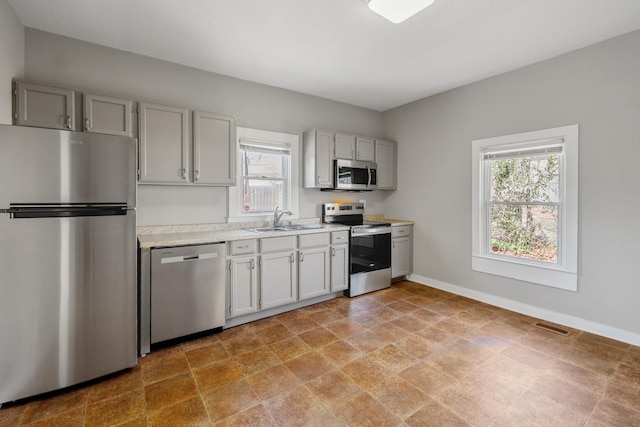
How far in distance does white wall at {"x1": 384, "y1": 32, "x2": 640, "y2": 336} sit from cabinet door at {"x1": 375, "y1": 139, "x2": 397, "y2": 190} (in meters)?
0.61

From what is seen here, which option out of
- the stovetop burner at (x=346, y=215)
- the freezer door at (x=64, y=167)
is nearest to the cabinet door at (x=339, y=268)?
the stovetop burner at (x=346, y=215)

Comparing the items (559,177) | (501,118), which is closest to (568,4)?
(501,118)

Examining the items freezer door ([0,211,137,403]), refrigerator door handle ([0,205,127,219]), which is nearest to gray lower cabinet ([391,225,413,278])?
freezer door ([0,211,137,403])

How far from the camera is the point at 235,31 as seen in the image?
2572 mm

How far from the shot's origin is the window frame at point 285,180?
351 centimetres

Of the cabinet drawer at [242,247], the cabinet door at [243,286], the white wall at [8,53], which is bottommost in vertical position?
the cabinet door at [243,286]

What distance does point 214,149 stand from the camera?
308 cm

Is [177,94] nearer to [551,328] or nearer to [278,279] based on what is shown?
[278,279]

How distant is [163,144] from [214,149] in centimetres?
48

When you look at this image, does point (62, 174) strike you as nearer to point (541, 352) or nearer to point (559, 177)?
point (541, 352)

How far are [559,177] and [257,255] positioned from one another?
10.7ft

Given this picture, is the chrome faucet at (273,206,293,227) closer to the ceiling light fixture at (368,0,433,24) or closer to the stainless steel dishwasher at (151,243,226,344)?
the stainless steel dishwasher at (151,243,226,344)

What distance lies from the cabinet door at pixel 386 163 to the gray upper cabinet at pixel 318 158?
35.8 inches

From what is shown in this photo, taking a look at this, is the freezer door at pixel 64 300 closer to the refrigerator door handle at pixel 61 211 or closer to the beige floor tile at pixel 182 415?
the refrigerator door handle at pixel 61 211
